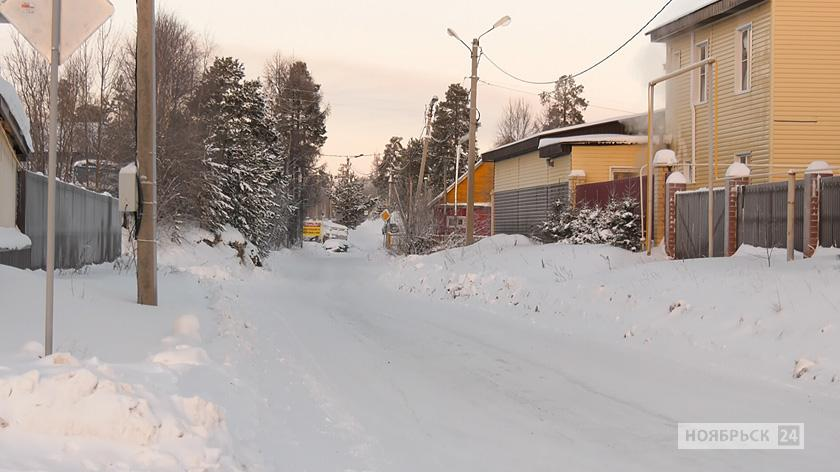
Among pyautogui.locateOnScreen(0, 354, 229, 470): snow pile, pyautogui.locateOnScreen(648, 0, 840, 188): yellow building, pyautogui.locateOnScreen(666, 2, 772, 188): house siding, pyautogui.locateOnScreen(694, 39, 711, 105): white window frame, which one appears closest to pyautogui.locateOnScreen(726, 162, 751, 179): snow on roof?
pyautogui.locateOnScreen(666, 2, 772, 188): house siding

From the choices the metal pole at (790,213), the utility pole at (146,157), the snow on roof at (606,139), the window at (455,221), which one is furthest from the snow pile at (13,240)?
the window at (455,221)

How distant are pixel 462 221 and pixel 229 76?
14.3 metres

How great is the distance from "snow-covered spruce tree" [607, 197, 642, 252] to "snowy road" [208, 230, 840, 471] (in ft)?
28.0

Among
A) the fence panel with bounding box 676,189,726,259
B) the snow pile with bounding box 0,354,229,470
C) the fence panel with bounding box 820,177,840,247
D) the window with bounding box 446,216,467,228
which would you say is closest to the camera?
the snow pile with bounding box 0,354,229,470

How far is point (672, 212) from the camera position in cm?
1812

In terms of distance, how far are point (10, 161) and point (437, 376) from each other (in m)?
9.09

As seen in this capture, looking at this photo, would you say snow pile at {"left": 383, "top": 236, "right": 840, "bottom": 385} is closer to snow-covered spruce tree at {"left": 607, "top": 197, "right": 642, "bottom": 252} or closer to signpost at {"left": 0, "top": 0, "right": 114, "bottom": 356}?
snow-covered spruce tree at {"left": 607, "top": 197, "right": 642, "bottom": 252}

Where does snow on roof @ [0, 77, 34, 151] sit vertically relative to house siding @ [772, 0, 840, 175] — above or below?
below

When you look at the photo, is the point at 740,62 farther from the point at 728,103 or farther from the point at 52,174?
the point at 52,174

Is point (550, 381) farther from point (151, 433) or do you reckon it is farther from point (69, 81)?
point (69, 81)

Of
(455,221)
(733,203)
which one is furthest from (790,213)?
(455,221)

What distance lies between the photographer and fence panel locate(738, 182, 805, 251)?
46.6 ft

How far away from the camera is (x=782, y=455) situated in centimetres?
593

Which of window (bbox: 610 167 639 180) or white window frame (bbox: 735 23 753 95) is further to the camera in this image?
window (bbox: 610 167 639 180)
